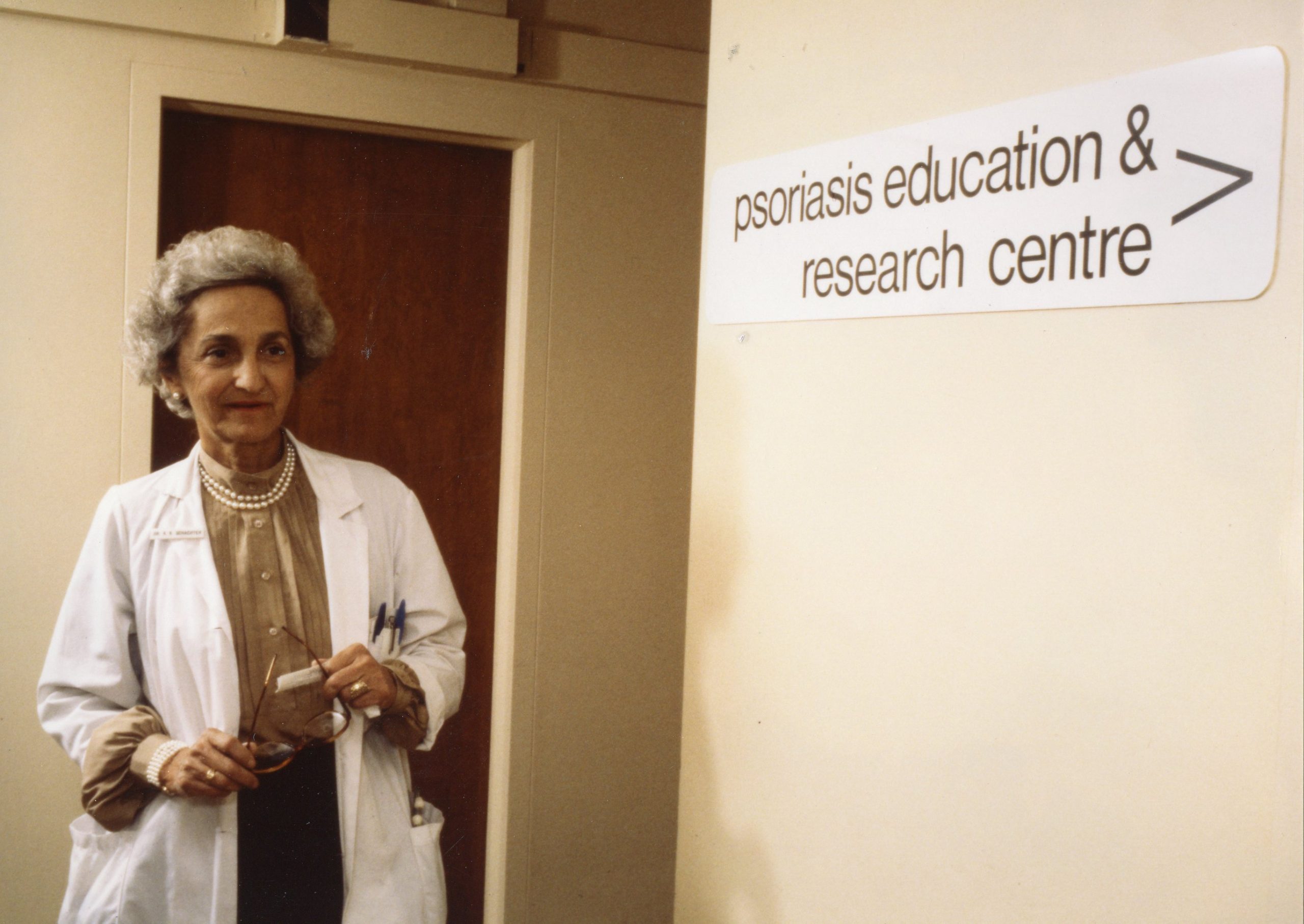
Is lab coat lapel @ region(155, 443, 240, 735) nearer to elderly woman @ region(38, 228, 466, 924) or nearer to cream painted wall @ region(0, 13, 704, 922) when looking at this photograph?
elderly woman @ region(38, 228, 466, 924)

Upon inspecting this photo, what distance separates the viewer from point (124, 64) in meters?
1.96

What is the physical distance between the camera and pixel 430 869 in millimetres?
1492

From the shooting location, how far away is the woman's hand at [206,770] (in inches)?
50.2

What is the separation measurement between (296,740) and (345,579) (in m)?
0.23

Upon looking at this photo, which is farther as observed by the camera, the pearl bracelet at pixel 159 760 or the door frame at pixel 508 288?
the door frame at pixel 508 288

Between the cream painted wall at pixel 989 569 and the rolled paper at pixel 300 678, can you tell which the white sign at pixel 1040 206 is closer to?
the cream painted wall at pixel 989 569

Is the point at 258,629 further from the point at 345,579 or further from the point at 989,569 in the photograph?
the point at 989,569

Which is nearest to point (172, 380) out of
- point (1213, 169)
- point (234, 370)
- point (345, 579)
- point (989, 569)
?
point (234, 370)

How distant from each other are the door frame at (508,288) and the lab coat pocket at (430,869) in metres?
0.96

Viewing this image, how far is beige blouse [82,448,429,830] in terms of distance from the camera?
129 cm

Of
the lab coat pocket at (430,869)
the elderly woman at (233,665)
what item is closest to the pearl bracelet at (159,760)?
the elderly woman at (233,665)

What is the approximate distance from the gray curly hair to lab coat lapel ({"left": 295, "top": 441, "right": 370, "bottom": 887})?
0.21 metres

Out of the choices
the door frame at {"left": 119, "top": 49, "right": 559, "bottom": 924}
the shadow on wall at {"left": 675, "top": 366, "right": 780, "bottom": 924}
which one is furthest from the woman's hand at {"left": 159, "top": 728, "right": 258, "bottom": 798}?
the door frame at {"left": 119, "top": 49, "right": 559, "bottom": 924}

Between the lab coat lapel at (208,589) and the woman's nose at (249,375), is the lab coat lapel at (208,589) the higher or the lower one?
the lower one
